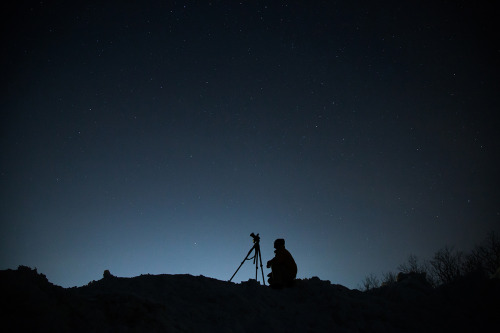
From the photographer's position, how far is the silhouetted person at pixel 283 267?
776cm

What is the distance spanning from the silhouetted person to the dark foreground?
0.37 meters

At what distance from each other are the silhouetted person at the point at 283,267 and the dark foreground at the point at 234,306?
14.5 inches

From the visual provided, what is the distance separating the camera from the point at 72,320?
12.7 feet

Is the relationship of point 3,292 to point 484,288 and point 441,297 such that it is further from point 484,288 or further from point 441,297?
point 484,288

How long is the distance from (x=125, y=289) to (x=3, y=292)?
95.7 inches

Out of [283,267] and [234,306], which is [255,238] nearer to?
[283,267]

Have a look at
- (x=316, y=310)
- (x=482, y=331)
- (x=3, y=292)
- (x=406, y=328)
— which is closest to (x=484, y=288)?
(x=482, y=331)

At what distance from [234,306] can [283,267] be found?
2590 mm

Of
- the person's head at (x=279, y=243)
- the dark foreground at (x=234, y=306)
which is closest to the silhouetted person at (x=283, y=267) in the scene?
the person's head at (x=279, y=243)

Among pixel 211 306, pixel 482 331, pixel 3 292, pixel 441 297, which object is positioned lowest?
pixel 482 331

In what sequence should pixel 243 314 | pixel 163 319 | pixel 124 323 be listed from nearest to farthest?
pixel 124 323 → pixel 163 319 → pixel 243 314

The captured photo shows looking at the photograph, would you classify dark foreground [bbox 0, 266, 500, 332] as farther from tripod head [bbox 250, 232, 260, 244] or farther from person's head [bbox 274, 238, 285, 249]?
tripod head [bbox 250, 232, 260, 244]

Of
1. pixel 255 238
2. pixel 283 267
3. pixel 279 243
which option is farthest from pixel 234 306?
pixel 255 238

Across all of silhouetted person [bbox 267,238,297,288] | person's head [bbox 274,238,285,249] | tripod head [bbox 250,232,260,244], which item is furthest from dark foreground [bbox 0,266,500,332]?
tripod head [bbox 250,232,260,244]
